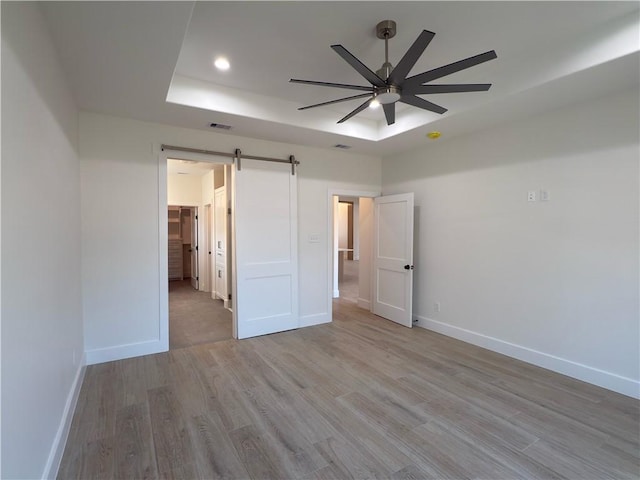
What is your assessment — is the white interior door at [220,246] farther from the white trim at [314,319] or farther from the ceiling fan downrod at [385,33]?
the ceiling fan downrod at [385,33]

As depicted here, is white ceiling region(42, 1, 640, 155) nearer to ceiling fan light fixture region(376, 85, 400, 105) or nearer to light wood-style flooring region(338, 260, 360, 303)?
ceiling fan light fixture region(376, 85, 400, 105)

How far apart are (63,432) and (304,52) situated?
336 centimetres

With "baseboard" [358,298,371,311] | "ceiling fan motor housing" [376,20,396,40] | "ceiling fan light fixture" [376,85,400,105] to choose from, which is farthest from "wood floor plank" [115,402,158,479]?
"baseboard" [358,298,371,311]

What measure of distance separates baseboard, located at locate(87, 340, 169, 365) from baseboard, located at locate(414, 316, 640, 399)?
3.66 meters

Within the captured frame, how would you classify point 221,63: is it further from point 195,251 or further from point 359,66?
point 195,251

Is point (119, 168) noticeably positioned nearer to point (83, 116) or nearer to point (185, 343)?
point (83, 116)

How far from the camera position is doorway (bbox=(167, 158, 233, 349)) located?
4.97m

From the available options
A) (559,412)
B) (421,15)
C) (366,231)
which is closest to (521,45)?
(421,15)

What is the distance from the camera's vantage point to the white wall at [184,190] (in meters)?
7.32

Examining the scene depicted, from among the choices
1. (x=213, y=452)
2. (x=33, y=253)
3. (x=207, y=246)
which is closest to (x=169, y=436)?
(x=213, y=452)

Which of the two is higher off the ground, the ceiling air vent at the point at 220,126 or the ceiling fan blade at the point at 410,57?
the ceiling air vent at the point at 220,126

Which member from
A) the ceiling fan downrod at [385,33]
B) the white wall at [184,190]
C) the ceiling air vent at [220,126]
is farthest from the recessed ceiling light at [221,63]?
the white wall at [184,190]

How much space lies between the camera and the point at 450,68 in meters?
2.07

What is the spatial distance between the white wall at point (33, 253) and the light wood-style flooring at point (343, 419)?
468 millimetres
